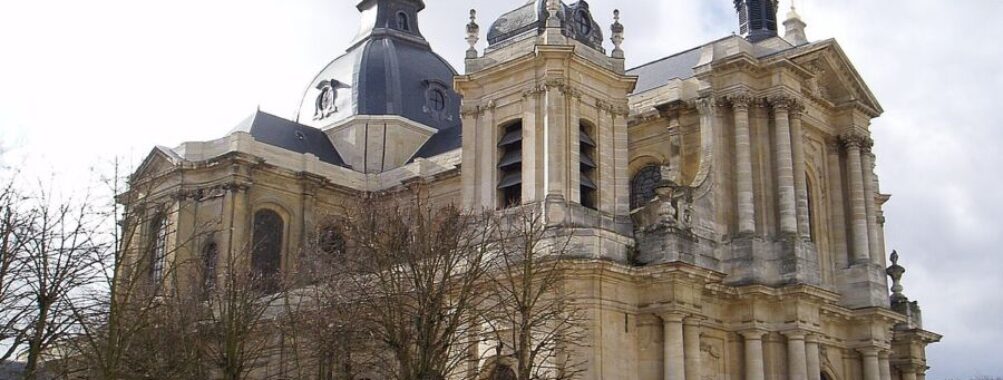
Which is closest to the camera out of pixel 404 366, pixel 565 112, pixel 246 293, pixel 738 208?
pixel 404 366

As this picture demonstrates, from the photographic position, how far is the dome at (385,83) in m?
39.1

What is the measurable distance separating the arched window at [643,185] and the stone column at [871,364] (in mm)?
6488

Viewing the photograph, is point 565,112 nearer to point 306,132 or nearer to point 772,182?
point 772,182

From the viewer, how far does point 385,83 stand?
39469 mm

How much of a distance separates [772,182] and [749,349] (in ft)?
14.4

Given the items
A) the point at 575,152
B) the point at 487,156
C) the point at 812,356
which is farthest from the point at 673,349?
the point at 487,156

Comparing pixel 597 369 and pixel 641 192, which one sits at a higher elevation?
pixel 641 192

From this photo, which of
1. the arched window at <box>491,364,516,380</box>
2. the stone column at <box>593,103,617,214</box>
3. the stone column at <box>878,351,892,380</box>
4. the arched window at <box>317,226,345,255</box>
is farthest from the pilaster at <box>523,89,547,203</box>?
the stone column at <box>878,351,892,380</box>

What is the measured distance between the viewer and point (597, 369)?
75.5 ft

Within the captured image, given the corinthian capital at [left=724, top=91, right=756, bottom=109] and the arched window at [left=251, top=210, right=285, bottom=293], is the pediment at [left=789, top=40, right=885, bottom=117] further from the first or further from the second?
the arched window at [left=251, top=210, right=285, bottom=293]

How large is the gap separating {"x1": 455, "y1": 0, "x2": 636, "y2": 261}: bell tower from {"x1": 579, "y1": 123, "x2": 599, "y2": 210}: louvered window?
0.9 inches

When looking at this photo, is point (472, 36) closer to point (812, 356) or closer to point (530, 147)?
point (530, 147)

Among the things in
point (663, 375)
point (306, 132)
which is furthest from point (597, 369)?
point (306, 132)

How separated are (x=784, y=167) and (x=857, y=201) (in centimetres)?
364
